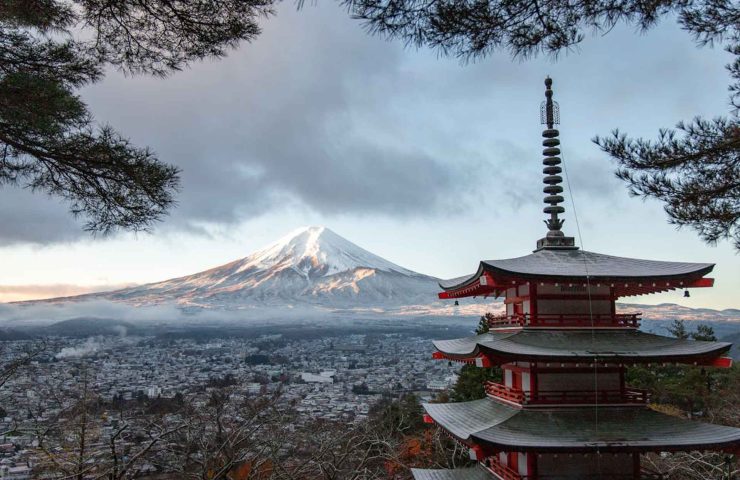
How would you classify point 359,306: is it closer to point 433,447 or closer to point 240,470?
point 433,447

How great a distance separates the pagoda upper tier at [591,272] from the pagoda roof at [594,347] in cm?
85

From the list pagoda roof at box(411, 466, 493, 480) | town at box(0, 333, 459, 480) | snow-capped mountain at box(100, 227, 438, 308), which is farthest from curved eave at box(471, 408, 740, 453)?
snow-capped mountain at box(100, 227, 438, 308)

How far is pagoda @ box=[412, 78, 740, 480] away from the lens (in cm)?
876

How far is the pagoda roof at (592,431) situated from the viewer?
8508 millimetres

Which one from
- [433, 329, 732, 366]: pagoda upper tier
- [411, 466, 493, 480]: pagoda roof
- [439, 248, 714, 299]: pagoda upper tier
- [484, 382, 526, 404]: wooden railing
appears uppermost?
[439, 248, 714, 299]: pagoda upper tier

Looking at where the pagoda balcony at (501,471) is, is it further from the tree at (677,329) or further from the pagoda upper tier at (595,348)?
the tree at (677,329)

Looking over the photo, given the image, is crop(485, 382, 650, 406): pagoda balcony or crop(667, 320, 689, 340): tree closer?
crop(485, 382, 650, 406): pagoda balcony

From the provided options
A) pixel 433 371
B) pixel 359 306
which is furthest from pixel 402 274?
pixel 433 371

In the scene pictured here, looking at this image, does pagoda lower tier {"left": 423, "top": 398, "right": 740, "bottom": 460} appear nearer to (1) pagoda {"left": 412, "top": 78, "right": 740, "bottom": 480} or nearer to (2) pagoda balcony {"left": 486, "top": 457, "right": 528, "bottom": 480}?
(1) pagoda {"left": 412, "top": 78, "right": 740, "bottom": 480}

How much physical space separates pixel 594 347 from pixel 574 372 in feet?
2.14

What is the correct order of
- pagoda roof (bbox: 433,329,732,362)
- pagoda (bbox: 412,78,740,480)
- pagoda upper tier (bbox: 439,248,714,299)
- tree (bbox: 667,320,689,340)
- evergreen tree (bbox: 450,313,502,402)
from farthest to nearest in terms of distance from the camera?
tree (bbox: 667,320,689,340), evergreen tree (bbox: 450,313,502,402), pagoda upper tier (bbox: 439,248,714,299), pagoda roof (bbox: 433,329,732,362), pagoda (bbox: 412,78,740,480)

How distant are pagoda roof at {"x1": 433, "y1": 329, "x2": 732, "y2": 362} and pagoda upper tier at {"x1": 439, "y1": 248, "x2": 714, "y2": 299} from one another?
854 mm

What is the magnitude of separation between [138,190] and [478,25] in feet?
12.5

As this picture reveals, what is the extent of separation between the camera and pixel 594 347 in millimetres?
9320
